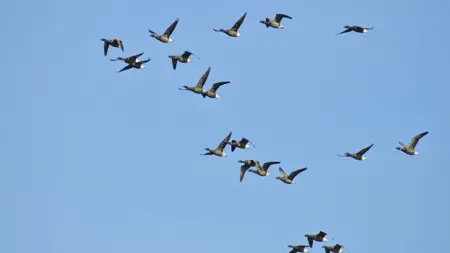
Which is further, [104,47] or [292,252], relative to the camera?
[292,252]

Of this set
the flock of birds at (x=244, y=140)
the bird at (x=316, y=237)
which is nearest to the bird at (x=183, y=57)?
the flock of birds at (x=244, y=140)

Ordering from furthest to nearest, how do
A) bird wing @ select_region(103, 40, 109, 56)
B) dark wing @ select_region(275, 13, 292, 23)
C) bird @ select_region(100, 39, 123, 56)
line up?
dark wing @ select_region(275, 13, 292, 23) → bird wing @ select_region(103, 40, 109, 56) → bird @ select_region(100, 39, 123, 56)

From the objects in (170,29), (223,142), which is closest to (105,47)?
(170,29)

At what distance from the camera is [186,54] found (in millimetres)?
99875

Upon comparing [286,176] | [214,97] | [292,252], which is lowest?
[292,252]

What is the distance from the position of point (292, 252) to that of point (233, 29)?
2074 centimetres

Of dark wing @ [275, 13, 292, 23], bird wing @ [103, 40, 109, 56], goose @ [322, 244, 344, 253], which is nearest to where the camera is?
bird wing @ [103, 40, 109, 56]

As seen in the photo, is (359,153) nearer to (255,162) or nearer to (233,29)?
(255,162)

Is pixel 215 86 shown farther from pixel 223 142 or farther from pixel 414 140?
pixel 414 140

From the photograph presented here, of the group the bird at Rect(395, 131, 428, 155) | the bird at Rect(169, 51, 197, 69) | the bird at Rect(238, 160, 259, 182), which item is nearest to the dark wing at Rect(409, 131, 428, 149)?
the bird at Rect(395, 131, 428, 155)

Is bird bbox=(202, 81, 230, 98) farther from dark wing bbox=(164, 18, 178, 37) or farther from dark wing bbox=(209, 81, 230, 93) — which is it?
dark wing bbox=(164, 18, 178, 37)

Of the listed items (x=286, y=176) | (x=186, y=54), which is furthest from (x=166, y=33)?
(x=286, y=176)

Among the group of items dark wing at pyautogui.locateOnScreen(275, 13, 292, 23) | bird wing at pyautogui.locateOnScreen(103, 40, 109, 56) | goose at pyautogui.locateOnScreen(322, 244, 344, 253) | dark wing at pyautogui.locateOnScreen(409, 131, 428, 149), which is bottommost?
goose at pyautogui.locateOnScreen(322, 244, 344, 253)

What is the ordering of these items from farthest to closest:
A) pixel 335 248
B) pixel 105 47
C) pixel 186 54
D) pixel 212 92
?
pixel 212 92, pixel 186 54, pixel 335 248, pixel 105 47
